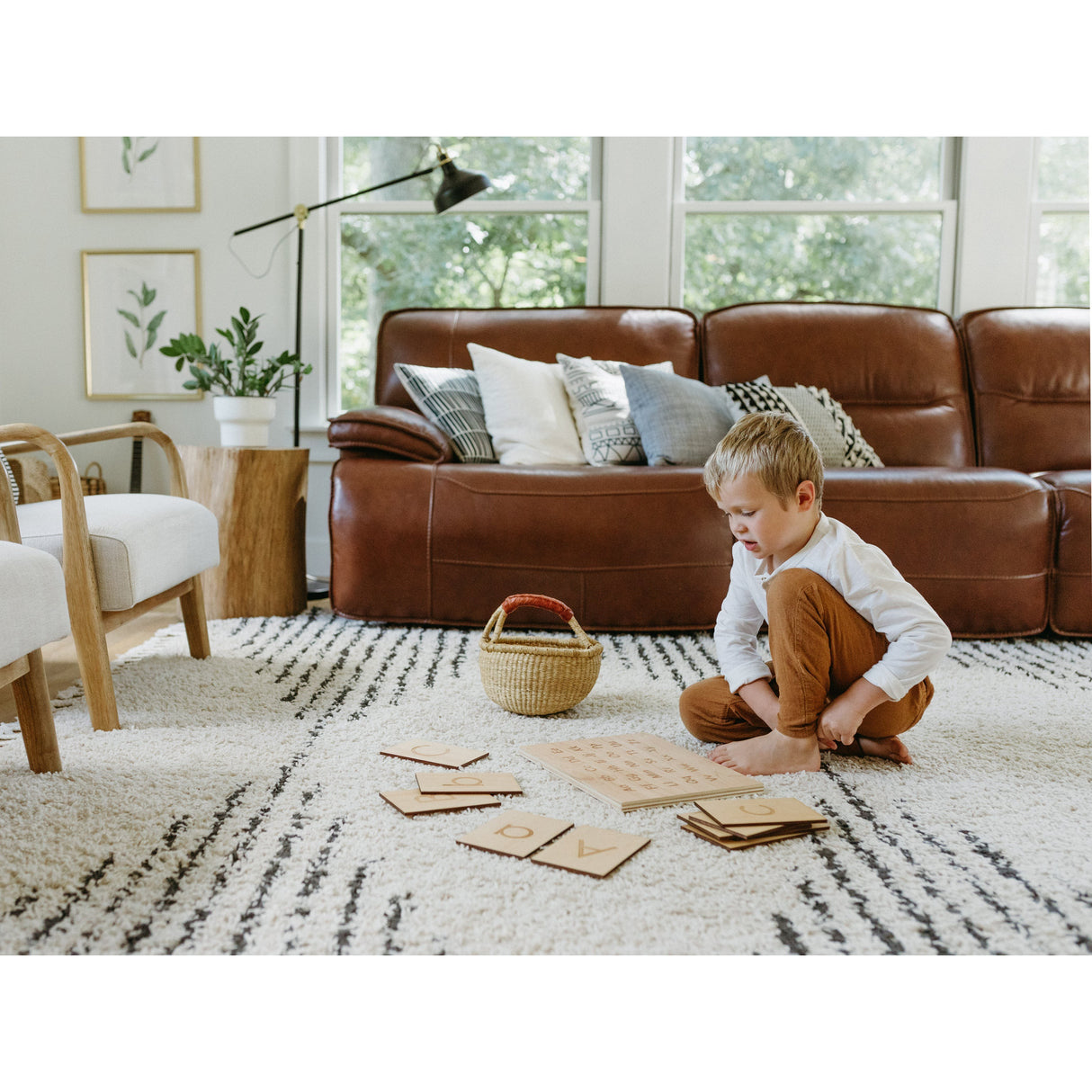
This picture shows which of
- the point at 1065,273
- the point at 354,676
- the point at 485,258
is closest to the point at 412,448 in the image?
the point at 354,676

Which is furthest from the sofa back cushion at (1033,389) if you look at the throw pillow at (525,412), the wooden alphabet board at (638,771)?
the wooden alphabet board at (638,771)

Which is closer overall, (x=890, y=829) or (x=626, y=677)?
(x=890, y=829)

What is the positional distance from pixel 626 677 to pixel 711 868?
3.25ft

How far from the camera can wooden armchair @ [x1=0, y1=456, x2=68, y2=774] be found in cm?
128

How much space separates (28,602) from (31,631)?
4 cm

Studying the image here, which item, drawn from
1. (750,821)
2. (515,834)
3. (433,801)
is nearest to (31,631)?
(433,801)

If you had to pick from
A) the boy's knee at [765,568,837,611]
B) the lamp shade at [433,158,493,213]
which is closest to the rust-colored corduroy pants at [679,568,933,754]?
the boy's knee at [765,568,837,611]

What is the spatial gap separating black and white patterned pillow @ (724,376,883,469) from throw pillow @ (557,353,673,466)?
0.97 ft

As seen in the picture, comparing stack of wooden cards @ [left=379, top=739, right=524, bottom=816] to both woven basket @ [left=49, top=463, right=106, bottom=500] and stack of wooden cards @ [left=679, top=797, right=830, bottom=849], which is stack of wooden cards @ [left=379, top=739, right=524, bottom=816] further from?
woven basket @ [left=49, top=463, right=106, bottom=500]

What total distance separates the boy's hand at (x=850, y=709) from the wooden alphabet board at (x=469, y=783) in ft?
1.52

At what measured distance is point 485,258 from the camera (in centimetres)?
364

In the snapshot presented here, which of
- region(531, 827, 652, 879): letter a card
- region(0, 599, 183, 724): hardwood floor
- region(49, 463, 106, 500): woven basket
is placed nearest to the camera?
region(531, 827, 652, 879): letter a card

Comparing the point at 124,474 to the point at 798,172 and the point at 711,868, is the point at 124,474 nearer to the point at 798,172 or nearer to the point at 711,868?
the point at 798,172

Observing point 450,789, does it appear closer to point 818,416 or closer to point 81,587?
point 81,587
